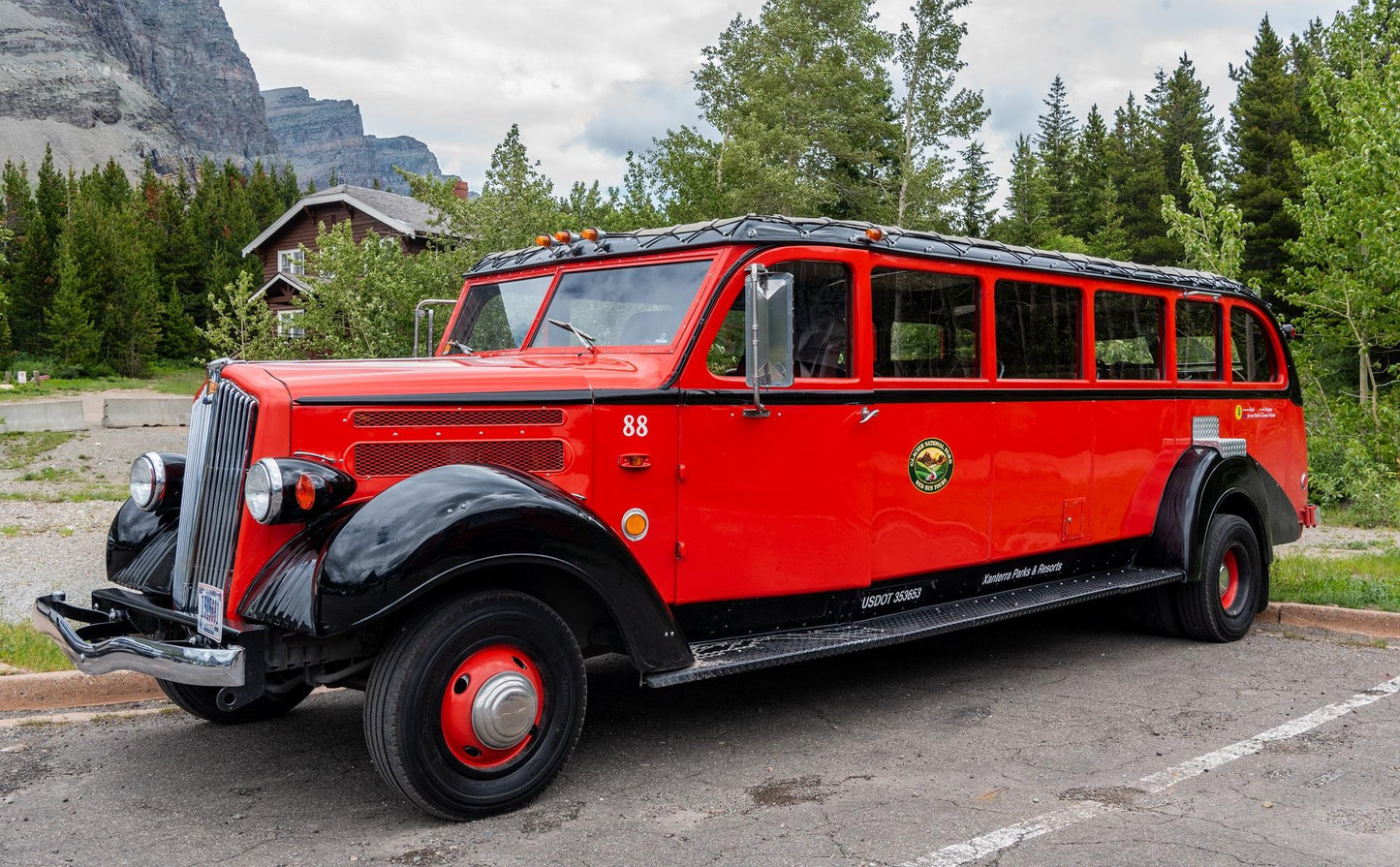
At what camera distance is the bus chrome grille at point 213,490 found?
4.05 metres

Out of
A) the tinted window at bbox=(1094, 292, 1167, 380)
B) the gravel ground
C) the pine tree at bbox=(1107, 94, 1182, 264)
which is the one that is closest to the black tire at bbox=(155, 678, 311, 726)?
the gravel ground

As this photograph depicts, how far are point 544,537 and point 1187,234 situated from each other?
15.7 m

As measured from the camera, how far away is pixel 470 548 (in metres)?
3.92

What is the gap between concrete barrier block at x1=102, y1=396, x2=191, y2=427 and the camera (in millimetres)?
21528

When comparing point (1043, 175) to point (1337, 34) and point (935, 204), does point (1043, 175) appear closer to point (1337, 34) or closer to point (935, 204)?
point (935, 204)

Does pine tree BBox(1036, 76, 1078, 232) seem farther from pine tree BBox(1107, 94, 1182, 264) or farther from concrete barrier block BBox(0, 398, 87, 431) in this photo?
concrete barrier block BBox(0, 398, 87, 431)

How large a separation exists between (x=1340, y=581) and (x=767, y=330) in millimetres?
5645

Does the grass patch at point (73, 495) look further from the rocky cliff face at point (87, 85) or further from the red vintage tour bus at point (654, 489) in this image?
the rocky cliff face at point (87, 85)

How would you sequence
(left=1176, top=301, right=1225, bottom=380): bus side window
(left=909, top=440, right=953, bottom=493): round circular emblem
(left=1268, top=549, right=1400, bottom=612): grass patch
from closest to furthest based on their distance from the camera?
(left=909, top=440, right=953, bottom=493): round circular emblem < (left=1176, top=301, right=1225, bottom=380): bus side window < (left=1268, top=549, right=1400, bottom=612): grass patch

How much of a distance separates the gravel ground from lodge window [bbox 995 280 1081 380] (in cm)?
616

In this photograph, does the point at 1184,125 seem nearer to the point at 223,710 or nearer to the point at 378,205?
the point at 378,205

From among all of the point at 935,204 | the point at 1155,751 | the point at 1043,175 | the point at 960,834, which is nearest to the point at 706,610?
the point at 960,834

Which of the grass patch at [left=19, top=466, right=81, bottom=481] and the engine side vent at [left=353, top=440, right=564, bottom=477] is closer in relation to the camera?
the engine side vent at [left=353, top=440, right=564, bottom=477]

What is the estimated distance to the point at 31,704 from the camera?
5.52 m
